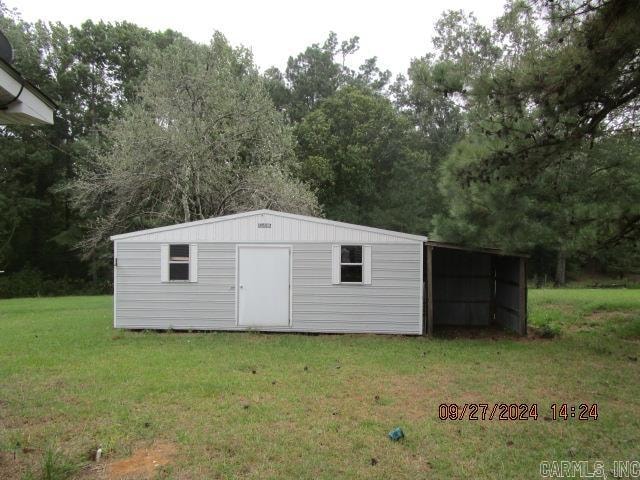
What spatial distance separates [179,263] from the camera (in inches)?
422

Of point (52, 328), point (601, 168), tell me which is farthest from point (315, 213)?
point (601, 168)

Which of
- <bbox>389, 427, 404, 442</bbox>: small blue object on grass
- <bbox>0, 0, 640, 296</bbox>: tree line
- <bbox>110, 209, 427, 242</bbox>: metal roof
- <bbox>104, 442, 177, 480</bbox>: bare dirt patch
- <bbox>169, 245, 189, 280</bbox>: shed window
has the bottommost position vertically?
<bbox>104, 442, 177, 480</bbox>: bare dirt patch

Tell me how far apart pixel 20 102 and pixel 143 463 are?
2798 millimetres

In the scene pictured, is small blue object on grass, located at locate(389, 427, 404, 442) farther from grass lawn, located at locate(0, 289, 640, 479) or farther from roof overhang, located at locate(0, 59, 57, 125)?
roof overhang, located at locate(0, 59, 57, 125)

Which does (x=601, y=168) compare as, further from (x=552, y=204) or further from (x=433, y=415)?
(x=433, y=415)

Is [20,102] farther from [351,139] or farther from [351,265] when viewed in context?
[351,139]

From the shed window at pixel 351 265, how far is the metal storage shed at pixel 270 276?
2 centimetres

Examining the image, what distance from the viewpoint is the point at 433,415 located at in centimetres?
509

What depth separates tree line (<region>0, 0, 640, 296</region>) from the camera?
719 cm

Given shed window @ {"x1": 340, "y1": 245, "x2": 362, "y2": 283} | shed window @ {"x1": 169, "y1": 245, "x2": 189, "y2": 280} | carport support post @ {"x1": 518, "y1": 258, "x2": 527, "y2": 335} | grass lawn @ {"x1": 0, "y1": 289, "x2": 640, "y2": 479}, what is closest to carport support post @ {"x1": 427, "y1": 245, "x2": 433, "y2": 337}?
grass lawn @ {"x1": 0, "y1": 289, "x2": 640, "y2": 479}

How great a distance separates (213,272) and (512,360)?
19.5 feet

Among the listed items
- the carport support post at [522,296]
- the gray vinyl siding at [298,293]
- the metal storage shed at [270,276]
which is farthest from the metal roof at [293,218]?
the carport support post at [522,296]

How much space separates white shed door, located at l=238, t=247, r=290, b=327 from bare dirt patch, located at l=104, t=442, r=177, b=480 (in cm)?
627

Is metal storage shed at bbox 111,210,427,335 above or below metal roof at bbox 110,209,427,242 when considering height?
below
